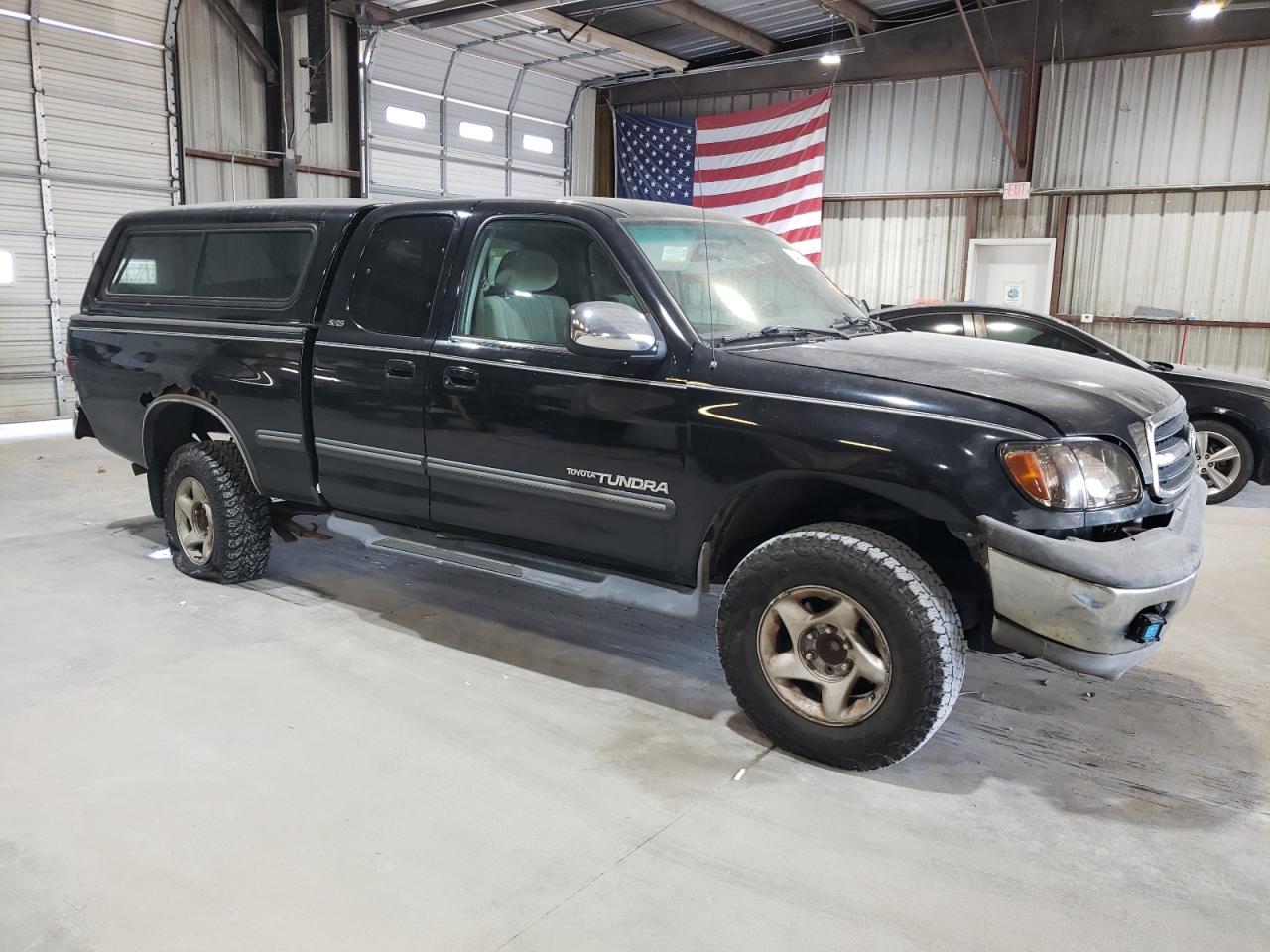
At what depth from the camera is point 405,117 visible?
14.3 metres

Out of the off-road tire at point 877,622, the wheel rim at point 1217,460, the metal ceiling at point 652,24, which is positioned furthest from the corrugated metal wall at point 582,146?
the off-road tire at point 877,622

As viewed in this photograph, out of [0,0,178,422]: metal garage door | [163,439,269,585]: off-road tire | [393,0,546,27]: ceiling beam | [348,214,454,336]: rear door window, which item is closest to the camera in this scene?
[348,214,454,336]: rear door window

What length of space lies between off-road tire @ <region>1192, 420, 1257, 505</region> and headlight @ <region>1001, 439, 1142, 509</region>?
533 cm

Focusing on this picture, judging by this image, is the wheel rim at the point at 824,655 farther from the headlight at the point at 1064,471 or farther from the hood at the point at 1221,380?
the hood at the point at 1221,380

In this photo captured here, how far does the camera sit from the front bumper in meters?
2.79

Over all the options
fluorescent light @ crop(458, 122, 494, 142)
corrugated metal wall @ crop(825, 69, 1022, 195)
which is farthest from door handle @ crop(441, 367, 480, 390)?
fluorescent light @ crop(458, 122, 494, 142)

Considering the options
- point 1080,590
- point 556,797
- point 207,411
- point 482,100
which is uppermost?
point 482,100

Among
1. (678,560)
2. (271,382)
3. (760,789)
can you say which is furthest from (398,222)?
(760,789)

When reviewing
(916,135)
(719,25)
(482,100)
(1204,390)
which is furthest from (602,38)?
(1204,390)

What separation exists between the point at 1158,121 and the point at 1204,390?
6.97m

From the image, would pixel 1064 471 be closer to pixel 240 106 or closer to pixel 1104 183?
pixel 1104 183

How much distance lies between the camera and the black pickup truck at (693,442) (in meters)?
2.91

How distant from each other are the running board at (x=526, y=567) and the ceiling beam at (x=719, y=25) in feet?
35.1

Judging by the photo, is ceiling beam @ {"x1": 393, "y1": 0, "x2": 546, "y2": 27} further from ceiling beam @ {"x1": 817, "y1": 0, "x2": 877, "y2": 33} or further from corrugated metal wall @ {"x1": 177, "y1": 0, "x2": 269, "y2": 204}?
ceiling beam @ {"x1": 817, "y1": 0, "x2": 877, "y2": 33}
